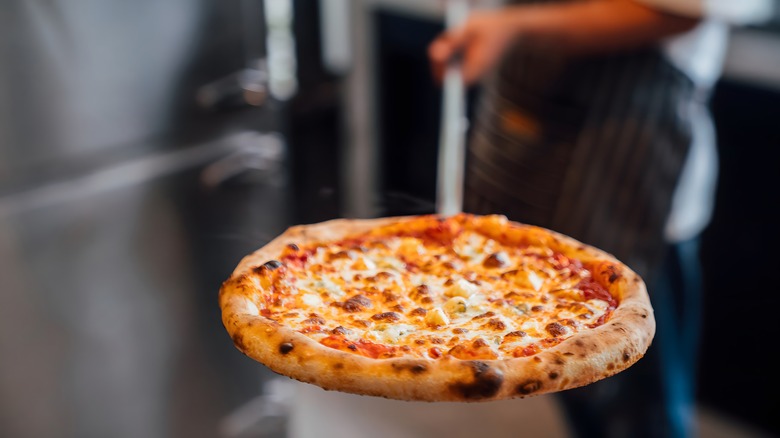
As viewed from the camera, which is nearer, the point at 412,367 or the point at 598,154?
the point at 412,367

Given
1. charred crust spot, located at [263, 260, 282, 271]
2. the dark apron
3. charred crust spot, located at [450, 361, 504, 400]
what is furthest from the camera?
the dark apron

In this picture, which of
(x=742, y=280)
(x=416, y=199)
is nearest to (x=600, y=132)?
(x=416, y=199)

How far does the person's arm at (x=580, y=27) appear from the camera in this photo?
1206 mm

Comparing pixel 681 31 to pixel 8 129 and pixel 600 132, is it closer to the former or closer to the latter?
pixel 600 132

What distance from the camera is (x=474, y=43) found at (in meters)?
1.18

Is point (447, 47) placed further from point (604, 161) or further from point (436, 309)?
point (436, 309)

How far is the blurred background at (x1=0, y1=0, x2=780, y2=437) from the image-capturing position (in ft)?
4.68

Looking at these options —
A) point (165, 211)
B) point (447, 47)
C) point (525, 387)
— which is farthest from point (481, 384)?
point (165, 211)

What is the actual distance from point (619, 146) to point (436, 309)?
0.72m

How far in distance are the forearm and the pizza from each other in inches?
22.6

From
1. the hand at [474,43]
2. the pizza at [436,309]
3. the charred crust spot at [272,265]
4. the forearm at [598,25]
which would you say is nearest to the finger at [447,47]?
the hand at [474,43]

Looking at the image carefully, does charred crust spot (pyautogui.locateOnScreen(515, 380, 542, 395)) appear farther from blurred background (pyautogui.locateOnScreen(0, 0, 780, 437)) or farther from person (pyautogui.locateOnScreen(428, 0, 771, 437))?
person (pyautogui.locateOnScreen(428, 0, 771, 437))

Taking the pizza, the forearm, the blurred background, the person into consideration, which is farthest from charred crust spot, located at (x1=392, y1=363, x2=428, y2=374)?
the forearm

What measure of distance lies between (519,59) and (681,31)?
0.30m
